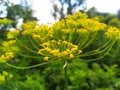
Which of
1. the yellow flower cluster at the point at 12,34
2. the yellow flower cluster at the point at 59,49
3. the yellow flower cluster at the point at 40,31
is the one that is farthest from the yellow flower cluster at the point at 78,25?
the yellow flower cluster at the point at 12,34

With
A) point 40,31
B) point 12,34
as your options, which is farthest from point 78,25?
point 12,34

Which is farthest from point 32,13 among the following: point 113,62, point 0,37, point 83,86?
point 83,86

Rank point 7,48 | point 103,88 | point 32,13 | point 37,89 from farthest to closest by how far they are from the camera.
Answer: point 32,13
point 103,88
point 37,89
point 7,48

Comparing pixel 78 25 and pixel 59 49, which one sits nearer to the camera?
pixel 59 49

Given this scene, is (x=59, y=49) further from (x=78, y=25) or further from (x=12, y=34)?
(x=12, y=34)

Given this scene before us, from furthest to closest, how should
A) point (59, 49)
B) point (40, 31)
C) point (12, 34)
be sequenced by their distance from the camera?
point (12, 34)
point (40, 31)
point (59, 49)

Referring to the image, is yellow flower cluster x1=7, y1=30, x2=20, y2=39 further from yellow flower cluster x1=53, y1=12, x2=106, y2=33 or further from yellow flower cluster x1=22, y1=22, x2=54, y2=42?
yellow flower cluster x1=53, y1=12, x2=106, y2=33

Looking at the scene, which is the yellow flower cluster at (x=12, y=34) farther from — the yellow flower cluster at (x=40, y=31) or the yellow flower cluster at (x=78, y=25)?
the yellow flower cluster at (x=78, y=25)

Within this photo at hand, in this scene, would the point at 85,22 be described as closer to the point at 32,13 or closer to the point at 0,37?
the point at 0,37
